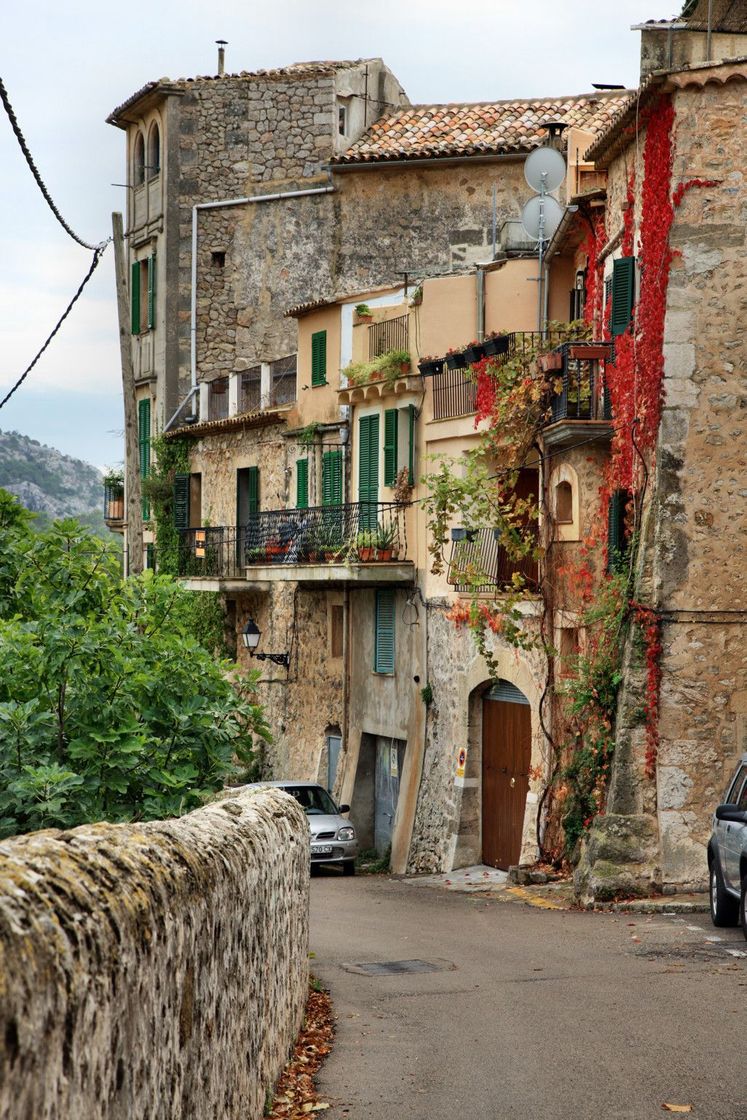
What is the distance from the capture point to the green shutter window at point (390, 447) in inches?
1172

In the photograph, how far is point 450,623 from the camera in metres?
27.1

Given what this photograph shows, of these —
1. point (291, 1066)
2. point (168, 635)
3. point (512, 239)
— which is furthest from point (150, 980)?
point (512, 239)

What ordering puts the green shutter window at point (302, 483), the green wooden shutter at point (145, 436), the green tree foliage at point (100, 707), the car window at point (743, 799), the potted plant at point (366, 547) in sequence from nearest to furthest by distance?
the green tree foliage at point (100, 707) < the car window at point (743, 799) < the potted plant at point (366, 547) < the green shutter window at point (302, 483) < the green wooden shutter at point (145, 436)

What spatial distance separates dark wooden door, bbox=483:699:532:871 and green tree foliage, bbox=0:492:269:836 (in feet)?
34.8

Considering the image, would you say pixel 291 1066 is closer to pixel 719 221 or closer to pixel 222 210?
pixel 719 221

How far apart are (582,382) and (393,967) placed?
33.7 feet

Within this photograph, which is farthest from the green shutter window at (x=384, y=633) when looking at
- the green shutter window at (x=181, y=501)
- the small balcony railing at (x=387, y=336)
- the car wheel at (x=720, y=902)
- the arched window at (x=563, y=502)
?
the car wheel at (x=720, y=902)

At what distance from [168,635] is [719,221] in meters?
9.51

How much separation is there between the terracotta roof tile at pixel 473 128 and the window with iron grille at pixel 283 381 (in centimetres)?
562

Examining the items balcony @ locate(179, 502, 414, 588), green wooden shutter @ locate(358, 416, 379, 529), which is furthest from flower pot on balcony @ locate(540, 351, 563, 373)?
green wooden shutter @ locate(358, 416, 379, 529)

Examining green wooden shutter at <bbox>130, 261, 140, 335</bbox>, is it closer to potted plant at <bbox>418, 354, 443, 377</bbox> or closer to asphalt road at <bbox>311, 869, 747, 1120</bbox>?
potted plant at <bbox>418, 354, 443, 377</bbox>

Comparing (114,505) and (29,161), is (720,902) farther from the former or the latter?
(114,505)

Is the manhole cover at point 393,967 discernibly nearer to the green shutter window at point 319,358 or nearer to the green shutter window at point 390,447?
the green shutter window at point 390,447

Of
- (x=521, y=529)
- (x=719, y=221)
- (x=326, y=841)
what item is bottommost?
(x=326, y=841)
